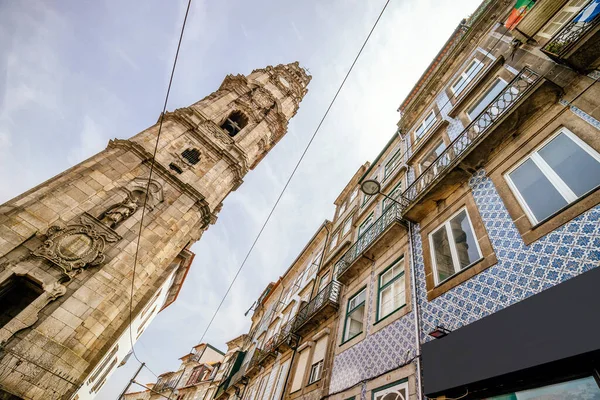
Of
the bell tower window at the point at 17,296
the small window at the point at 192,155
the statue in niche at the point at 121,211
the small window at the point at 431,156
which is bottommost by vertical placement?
the bell tower window at the point at 17,296

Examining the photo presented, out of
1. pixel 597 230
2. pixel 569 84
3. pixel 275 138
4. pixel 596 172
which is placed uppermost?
pixel 275 138

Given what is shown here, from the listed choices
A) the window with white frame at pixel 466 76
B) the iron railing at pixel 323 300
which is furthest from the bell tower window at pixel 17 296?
the window with white frame at pixel 466 76

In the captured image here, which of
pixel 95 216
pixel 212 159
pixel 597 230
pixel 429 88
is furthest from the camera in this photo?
pixel 212 159

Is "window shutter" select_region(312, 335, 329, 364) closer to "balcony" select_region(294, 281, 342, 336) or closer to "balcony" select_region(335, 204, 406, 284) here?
"balcony" select_region(294, 281, 342, 336)

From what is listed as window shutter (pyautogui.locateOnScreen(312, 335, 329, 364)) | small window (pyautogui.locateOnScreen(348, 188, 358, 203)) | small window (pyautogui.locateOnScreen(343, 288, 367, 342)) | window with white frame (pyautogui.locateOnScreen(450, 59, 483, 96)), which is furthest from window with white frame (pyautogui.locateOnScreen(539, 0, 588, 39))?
window shutter (pyautogui.locateOnScreen(312, 335, 329, 364))

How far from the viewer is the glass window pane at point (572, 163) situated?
423 centimetres

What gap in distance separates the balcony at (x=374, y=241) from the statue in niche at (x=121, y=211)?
40.7 ft

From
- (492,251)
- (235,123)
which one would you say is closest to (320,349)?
(492,251)

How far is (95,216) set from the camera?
555 inches

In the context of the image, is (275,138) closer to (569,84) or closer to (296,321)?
(296,321)

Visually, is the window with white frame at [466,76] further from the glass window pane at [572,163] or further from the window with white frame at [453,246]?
the window with white frame at [453,246]

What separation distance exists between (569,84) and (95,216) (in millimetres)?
18666

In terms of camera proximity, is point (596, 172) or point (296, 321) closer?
point (596, 172)

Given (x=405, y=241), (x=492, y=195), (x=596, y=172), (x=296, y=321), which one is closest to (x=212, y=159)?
→ (x=296, y=321)
